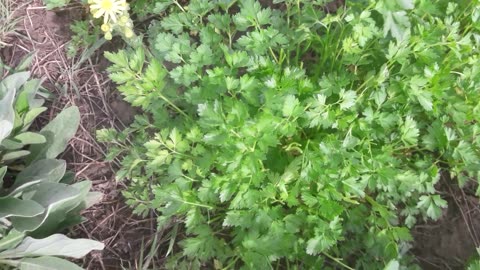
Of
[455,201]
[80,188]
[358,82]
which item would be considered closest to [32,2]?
[80,188]

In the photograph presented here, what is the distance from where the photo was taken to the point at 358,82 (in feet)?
5.41

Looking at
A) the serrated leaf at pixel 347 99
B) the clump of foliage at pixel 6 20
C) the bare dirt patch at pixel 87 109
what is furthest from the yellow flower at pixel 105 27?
the serrated leaf at pixel 347 99

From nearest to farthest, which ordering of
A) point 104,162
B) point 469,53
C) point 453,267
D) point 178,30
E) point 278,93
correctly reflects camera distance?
point 278,93, point 469,53, point 178,30, point 453,267, point 104,162

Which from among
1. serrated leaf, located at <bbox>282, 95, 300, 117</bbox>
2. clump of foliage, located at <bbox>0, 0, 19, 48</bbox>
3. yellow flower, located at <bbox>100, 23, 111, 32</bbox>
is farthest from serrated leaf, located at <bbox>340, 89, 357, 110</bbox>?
clump of foliage, located at <bbox>0, 0, 19, 48</bbox>

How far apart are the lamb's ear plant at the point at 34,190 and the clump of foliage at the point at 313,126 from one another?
12.9 inches

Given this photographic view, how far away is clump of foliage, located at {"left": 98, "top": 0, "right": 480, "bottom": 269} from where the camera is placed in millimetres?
1397

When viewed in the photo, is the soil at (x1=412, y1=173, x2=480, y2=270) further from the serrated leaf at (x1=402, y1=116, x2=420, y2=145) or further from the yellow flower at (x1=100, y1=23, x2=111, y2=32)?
the yellow flower at (x1=100, y1=23, x2=111, y2=32)

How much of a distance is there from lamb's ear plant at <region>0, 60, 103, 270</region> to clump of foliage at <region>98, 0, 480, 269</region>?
1.08 ft

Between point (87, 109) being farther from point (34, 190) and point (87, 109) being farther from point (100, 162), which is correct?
point (34, 190)

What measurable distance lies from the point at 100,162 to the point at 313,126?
2.97 feet

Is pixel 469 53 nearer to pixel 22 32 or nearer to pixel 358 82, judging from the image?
pixel 358 82

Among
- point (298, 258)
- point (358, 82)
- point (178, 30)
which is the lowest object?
point (298, 258)

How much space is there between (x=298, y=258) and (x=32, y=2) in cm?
143

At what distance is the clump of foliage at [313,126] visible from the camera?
1.40 meters
